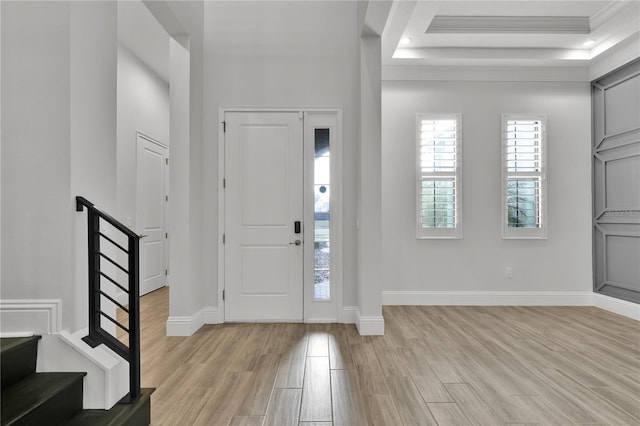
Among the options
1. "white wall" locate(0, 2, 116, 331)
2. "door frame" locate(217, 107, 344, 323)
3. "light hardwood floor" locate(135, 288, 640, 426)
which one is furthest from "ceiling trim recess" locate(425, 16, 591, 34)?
"white wall" locate(0, 2, 116, 331)

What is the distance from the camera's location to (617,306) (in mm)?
4109

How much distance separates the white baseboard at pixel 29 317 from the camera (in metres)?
1.67

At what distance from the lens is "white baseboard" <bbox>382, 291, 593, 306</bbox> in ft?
14.5

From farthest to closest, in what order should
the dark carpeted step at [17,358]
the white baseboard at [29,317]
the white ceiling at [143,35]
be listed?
1. the white ceiling at [143,35]
2. the white baseboard at [29,317]
3. the dark carpeted step at [17,358]

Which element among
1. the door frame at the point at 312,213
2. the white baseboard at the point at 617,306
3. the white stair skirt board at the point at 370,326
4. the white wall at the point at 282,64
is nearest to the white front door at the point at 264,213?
the door frame at the point at 312,213

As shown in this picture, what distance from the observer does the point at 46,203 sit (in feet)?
5.60

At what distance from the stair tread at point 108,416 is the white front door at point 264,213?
193cm

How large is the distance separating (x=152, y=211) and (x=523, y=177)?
5458 millimetres

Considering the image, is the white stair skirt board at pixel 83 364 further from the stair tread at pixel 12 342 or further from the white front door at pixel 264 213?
the white front door at pixel 264 213

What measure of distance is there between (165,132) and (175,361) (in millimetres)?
4253

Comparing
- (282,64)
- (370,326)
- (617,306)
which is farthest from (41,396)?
(617,306)

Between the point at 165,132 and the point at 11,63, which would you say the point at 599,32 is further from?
the point at 165,132

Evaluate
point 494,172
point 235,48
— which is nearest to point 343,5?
point 235,48

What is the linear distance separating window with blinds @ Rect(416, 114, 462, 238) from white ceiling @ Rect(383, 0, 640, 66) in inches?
32.4
